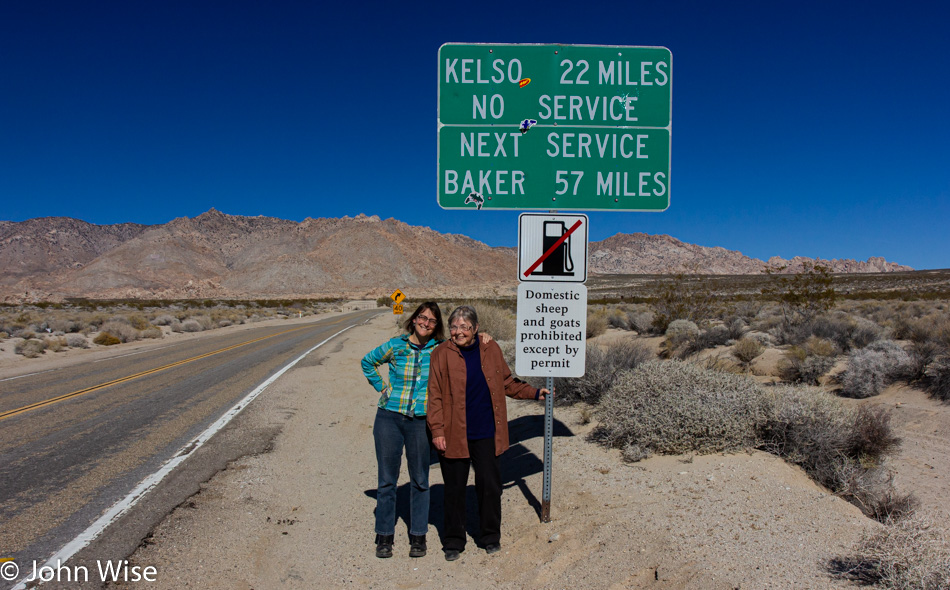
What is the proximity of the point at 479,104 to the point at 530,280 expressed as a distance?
1.48 metres

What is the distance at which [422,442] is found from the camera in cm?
398

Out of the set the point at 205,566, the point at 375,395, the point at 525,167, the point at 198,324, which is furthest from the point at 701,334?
the point at 198,324

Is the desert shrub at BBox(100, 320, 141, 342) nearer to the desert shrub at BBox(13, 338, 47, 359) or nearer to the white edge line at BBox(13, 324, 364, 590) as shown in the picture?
the desert shrub at BBox(13, 338, 47, 359)

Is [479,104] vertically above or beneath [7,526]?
above

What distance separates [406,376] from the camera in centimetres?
396

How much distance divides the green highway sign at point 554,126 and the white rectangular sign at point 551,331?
2.31 ft

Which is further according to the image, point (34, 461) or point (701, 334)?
point (701, 334)

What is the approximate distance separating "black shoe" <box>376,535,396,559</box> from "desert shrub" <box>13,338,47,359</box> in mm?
20433

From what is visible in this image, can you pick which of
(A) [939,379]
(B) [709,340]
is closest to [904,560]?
(A) [939,379]

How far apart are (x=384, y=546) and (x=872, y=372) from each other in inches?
335

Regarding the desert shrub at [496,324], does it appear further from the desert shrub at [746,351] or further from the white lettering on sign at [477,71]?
the white lettering on sign at [477,71]

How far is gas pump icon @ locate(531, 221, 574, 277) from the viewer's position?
4.04 m

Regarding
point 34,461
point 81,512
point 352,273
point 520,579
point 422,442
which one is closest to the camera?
point 520,579

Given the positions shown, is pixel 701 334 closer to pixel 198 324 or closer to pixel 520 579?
pixel 520 579
